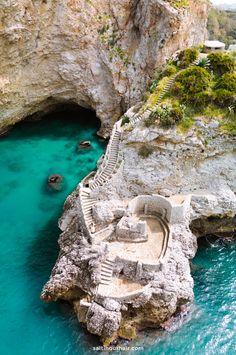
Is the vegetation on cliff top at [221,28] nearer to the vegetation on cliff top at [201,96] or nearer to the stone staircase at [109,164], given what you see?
the vegetation on cliff top at [201,96]

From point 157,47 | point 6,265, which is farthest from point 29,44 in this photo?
point 6,265

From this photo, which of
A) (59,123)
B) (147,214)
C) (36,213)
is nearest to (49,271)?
(36,213)

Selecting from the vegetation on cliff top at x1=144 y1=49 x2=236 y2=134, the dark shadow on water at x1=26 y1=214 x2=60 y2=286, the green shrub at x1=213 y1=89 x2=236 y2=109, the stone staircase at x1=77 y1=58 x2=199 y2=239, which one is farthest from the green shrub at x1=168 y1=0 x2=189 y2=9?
the dark shadow on water at x1=26 y1=214 x2=60 y2=286

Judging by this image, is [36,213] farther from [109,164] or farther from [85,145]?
[85,145]

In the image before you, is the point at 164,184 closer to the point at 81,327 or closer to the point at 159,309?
the point at 159,309

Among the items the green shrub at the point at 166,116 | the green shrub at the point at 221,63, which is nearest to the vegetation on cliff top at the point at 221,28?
the green shrub at the point at 221,63
